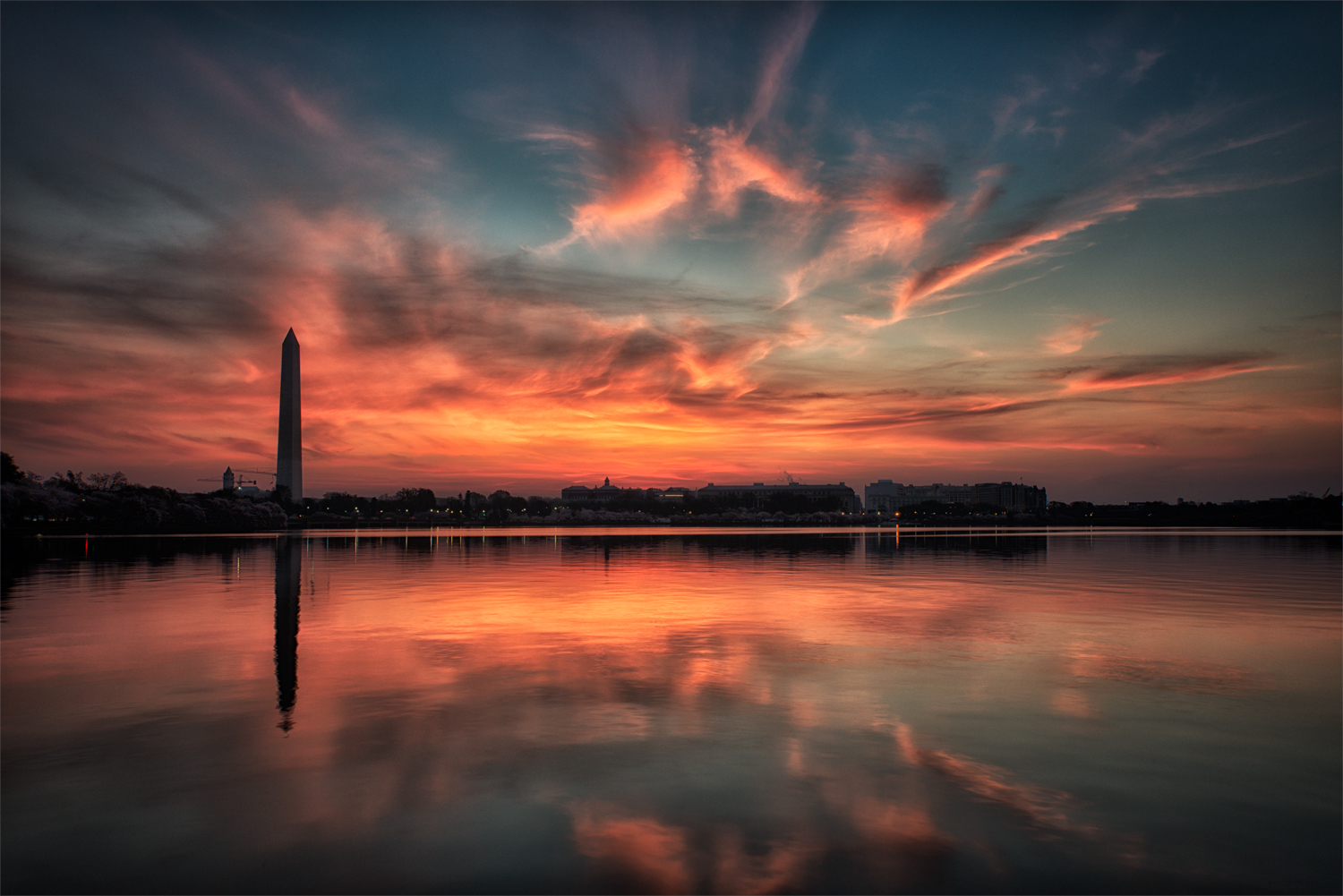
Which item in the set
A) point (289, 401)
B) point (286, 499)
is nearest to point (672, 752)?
point (289, 401)

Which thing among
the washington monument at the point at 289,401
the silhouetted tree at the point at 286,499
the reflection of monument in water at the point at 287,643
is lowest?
the reflection of monument in water at the point at 287,643

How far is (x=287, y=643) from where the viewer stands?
1909 centimetres

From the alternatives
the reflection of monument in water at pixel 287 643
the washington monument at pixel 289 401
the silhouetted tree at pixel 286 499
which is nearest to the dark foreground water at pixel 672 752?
the reflection of monument in water at pixel 287 643

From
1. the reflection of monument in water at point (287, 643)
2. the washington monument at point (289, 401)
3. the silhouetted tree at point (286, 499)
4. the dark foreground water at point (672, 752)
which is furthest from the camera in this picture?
the silhouetted tree at point (286, 499)

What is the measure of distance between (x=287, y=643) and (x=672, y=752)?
12.4 metres

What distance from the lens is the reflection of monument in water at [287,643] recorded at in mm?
13227

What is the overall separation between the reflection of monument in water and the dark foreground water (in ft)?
0.37

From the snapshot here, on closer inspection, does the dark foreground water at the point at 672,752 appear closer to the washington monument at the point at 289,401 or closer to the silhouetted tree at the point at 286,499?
the washington monument at the point at 289,401

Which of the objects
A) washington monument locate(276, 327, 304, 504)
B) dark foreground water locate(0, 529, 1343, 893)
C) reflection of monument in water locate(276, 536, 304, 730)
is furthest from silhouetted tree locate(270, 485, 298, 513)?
dark foreground water locate(0, 529, 1343, 893)

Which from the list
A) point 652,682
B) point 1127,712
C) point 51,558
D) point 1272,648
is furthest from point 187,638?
point 51,558

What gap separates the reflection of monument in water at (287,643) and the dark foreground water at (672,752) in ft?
0.37

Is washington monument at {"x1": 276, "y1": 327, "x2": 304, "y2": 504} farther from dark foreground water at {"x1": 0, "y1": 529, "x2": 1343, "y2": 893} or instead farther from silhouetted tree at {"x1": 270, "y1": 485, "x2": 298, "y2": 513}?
dark foreground water at {"x1": 0, "y1": 529, "x2": 1343, "y2": 893}

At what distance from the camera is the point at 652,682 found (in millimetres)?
Result: 14750

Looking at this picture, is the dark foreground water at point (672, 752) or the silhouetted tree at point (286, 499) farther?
the silhouetted tree at point (286, 499)
